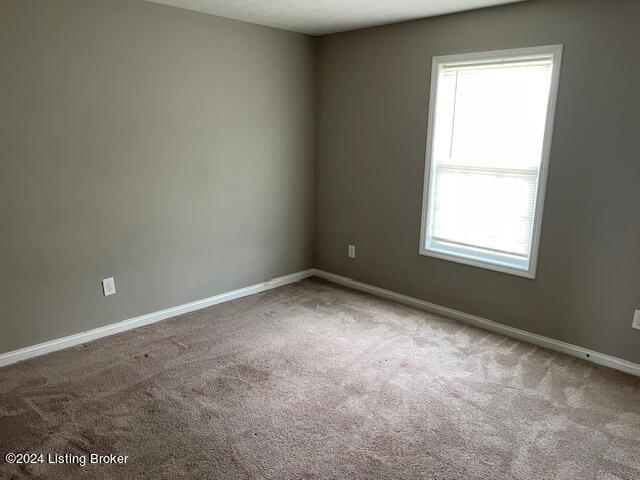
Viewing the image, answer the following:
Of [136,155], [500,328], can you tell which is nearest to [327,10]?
[136,155]

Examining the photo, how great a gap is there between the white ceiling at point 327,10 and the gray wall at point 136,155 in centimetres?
19

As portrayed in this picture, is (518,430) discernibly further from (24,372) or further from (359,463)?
(24,372)

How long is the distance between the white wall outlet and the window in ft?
7.84

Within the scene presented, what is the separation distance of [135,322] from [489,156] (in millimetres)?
2877

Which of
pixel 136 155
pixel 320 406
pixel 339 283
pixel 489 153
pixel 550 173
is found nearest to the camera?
pixel 320 406

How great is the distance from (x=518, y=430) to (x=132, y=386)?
6.90ft

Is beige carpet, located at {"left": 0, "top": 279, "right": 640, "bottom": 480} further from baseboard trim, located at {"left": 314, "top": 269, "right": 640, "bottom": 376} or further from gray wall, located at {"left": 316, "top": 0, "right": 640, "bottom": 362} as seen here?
gray wall, located at {"left": 316, "top": 0, "right": 640, "bottom": 362}

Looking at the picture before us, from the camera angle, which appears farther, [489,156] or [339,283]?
[339,283]

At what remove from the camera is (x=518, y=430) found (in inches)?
89.4

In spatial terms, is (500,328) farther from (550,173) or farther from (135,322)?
(135,322)

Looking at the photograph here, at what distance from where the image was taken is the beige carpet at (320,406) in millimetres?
2029

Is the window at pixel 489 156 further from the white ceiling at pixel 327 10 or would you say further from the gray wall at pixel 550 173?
the white ceiling at pixel 327 10

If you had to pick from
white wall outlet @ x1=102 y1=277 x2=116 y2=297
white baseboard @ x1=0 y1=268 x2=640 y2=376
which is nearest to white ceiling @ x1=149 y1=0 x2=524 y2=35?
white wall outlet @ x1=102 y1=277 x2=116 y2=297

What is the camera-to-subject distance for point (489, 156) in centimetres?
330
